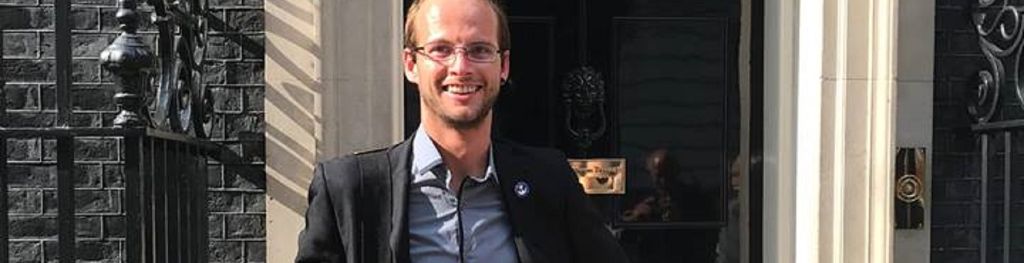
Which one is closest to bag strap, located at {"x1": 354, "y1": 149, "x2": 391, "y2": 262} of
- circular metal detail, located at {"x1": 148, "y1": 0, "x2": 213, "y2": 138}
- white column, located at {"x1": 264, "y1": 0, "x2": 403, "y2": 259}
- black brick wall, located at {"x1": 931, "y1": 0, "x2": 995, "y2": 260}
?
circular metal detail, located at {"x1": 148, "y1": 0, "x2": 213, "y2": 138}

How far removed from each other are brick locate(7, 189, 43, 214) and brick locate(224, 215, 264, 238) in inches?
25.6

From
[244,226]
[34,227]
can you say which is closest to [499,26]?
[244,226]

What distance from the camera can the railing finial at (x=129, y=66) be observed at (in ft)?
8.64

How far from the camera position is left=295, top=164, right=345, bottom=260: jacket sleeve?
192cm

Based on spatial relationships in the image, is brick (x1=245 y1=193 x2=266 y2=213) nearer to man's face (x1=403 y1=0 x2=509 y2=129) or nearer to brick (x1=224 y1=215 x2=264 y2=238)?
brick (x1=224 y1=215 x2=264 y2=238)

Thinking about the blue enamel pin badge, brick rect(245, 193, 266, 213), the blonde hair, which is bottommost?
brick rect(245, 193, 266, 213)

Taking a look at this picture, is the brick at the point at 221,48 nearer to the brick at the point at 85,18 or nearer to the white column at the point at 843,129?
the brick at the point at 85,18

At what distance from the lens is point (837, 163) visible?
12.8 ft

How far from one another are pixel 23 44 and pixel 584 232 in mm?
2593

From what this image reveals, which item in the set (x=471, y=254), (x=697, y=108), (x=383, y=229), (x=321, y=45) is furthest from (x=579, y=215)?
(x=697, y=108)

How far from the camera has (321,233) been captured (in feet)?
6.34

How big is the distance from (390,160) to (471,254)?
0.24 m

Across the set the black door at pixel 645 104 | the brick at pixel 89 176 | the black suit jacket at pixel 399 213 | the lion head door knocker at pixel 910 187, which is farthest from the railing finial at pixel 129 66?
the lion head door knocker at pixel 910 187

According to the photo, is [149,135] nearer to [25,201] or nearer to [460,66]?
[460,66]
